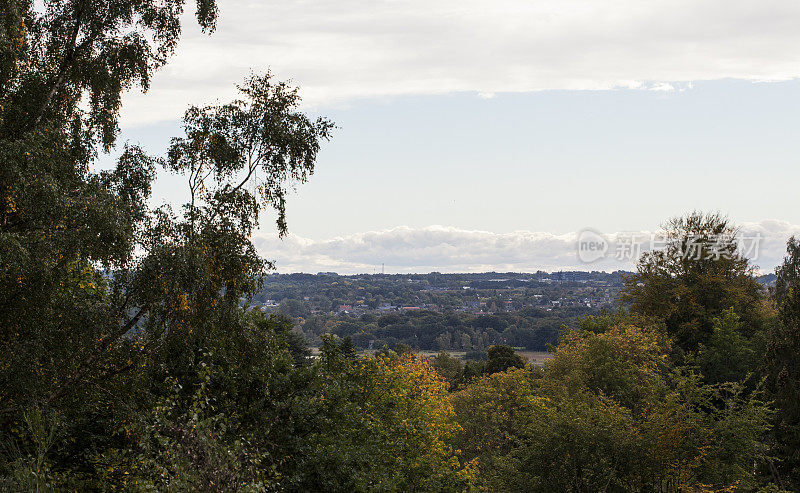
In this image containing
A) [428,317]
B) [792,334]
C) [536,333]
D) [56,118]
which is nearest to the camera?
[56,118]

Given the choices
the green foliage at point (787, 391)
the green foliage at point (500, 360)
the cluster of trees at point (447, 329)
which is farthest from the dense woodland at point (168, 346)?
the cluster of trees at point (447, 329)

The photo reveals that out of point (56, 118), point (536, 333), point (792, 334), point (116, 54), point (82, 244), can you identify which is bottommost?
point (536, 333)

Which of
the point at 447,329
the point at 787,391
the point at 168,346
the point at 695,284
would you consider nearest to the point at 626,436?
the point at 787,391

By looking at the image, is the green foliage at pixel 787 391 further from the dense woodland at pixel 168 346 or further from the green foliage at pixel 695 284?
the green foliage at pixel 695 284

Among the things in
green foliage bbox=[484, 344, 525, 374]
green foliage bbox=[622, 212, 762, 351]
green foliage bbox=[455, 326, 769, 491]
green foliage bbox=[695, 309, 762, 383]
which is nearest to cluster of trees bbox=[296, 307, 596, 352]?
green foliage bbox=[484, 344, 525, 374]

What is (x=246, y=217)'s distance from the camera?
12.8 meters

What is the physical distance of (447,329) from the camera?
145125 millimetres

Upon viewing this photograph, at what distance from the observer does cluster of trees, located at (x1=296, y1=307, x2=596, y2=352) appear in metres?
132

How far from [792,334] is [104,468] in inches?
A: 914

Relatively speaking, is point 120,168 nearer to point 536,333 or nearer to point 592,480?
point 592,480

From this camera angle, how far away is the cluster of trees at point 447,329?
132m

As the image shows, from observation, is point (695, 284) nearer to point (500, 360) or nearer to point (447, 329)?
point (500, 360)

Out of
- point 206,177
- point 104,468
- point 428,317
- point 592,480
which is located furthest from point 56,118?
point 428,317

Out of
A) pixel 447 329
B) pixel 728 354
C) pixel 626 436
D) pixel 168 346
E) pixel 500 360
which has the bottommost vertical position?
pixel 447 329
